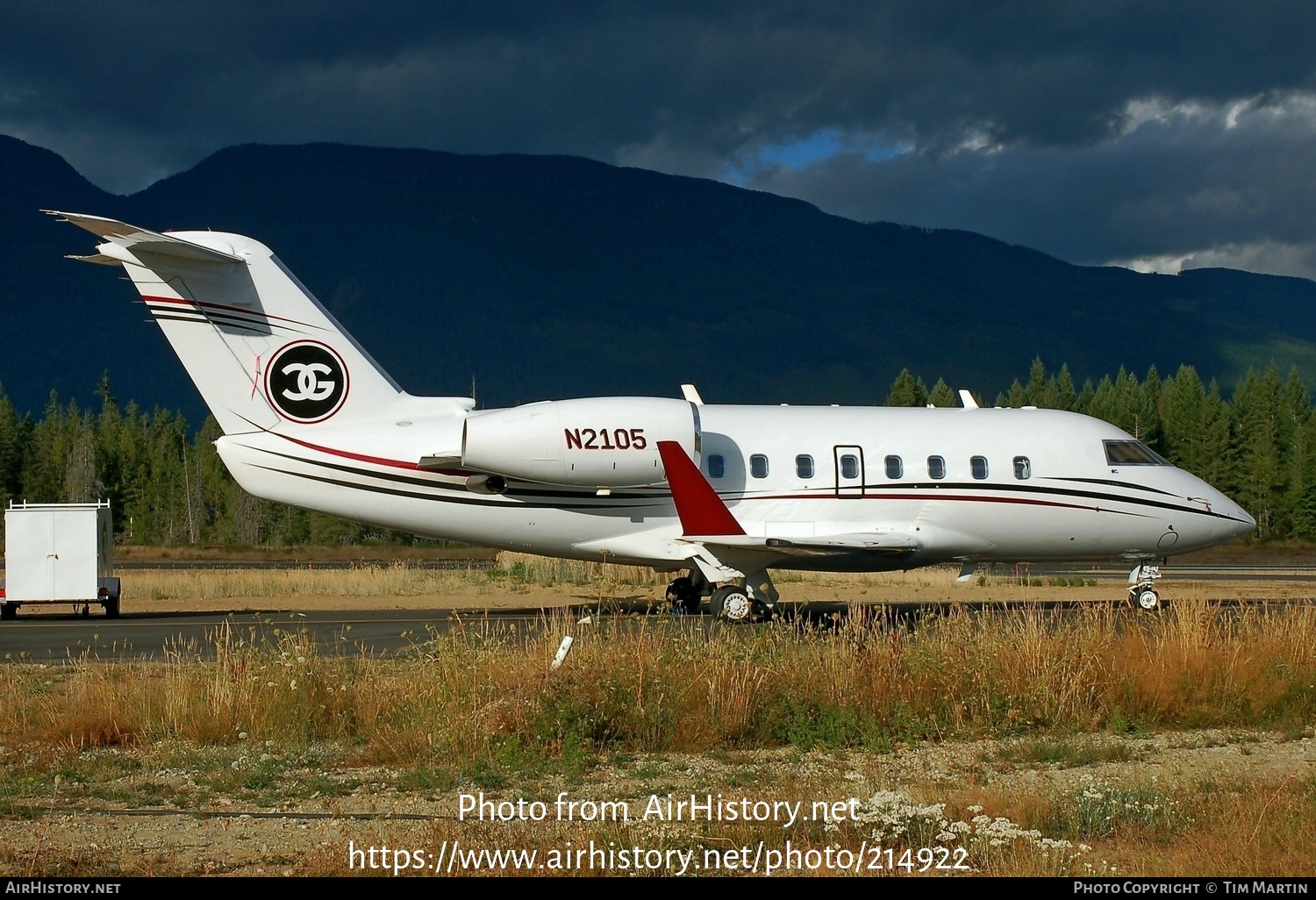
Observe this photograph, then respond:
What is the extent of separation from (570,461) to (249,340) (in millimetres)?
5421

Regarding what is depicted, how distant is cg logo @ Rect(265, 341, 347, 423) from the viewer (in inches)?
794

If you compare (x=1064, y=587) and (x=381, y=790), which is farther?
(x=1064, y=587)

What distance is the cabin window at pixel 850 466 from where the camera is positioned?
828 inches

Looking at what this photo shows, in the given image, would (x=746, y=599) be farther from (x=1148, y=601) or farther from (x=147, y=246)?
(x=147, y=246)

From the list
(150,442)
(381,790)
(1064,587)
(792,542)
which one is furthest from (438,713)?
(150,442)

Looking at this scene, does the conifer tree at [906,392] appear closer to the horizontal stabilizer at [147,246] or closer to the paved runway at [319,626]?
the paved runway at [319,626]

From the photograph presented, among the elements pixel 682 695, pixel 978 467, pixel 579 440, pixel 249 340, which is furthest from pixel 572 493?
pixel 682 695

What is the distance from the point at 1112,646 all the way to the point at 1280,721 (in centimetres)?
162

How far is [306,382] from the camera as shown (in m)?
20.2

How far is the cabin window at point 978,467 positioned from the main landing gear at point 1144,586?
3.48 meters

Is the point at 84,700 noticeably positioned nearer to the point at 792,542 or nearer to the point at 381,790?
the point at 381,790

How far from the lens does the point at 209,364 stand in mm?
20000

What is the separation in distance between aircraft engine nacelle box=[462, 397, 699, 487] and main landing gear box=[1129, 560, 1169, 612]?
332 inches

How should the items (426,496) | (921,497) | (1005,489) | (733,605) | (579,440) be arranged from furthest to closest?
(1005,489)
(921,497)
(426,496)
(579,440)
(733,605)
